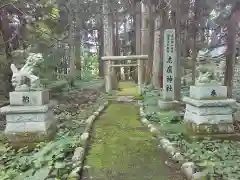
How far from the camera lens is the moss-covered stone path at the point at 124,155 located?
4.39 meters

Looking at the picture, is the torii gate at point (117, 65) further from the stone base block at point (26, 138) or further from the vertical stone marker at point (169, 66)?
the stone base block at point (26, 138)

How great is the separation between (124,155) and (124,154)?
0.06 meters

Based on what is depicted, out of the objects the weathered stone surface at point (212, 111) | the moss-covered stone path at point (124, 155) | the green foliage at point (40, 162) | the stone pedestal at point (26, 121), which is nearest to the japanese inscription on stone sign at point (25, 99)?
the stone pedestal at point (26, 121)

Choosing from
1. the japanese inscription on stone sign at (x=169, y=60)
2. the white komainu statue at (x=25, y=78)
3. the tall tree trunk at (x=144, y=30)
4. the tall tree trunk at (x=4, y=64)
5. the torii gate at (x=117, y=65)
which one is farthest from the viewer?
the tall tree trunk at (x=144, y=30)

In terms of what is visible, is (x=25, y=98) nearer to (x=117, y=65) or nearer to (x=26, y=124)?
(x=26, y=124)

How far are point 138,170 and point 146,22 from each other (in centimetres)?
1404

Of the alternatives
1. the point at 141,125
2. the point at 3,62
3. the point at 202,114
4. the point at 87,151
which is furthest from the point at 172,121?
the point at 3,62

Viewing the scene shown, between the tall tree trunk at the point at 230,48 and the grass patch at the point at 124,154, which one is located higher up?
the tall tree trunk at the point at 230,48

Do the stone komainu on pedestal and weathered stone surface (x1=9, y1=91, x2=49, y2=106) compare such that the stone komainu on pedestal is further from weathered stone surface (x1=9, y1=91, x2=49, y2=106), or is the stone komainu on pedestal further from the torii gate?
the torii gate

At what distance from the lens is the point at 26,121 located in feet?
21.0

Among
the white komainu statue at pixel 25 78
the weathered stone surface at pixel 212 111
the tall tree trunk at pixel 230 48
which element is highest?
the tall tree trunk at pixel 230 48

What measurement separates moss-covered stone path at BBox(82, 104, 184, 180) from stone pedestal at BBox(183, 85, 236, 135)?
1257 millimetres

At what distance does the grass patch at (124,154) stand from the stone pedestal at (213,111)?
50.1 inches

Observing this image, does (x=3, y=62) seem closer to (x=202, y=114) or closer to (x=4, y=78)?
(x=4, y=78)
